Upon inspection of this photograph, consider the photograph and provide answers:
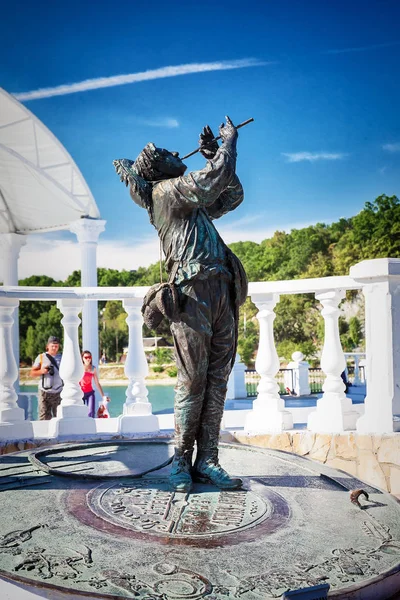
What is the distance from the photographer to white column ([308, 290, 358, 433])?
4.56 meters

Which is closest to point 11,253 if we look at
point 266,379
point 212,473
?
point 266,379

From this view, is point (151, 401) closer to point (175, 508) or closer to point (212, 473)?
point (212, 473)

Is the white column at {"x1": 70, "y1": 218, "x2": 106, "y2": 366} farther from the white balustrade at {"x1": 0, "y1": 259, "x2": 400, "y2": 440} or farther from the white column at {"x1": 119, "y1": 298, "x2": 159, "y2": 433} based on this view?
the white column at {"x1": 119, "y1": 298, "x2": 159, "y2": 433}

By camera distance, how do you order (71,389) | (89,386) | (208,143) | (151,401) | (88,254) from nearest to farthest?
(208,143) → (71,389) → (89,386) → (88,254) → (151,401)

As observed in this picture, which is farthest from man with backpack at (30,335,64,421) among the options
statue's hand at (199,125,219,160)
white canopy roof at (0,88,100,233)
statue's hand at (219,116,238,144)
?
white canopy roof at (0,88,100,233)

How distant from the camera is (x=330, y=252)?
40.6m

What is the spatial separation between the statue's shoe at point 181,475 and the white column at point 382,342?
5.68ft

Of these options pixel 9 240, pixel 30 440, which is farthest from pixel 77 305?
pixel 9 240

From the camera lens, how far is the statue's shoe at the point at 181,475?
9.59ft

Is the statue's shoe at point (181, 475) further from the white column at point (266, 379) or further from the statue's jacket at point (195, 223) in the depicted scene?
the white column at point (266, 379)

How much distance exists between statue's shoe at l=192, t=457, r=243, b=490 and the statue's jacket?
2.73 feet

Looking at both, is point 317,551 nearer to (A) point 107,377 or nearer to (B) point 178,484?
(B) point 178,484

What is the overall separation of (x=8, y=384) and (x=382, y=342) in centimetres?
292

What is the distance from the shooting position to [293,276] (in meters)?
41.4
